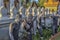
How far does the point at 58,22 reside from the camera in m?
4.00

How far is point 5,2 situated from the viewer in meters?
2.81

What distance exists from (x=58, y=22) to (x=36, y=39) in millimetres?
868

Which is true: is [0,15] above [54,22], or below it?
above

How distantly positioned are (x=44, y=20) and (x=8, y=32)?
124 cm

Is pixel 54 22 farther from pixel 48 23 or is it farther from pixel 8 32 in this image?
pixel 8 32

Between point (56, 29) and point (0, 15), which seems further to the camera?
point (56, 29)

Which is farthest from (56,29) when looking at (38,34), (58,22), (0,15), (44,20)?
(0,15)

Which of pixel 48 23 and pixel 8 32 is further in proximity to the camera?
pixel 48 23

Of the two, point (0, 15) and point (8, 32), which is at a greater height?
point (0, 15)

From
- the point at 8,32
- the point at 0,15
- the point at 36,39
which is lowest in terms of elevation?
the point at 36,39

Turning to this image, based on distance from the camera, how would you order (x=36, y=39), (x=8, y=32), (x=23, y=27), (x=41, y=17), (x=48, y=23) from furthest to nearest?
1. (x=48, y=23)
2. (x=41, y=17)
3. (x=36, y=39)
4. (x=23, y=27)
5. (x=8, y=32)

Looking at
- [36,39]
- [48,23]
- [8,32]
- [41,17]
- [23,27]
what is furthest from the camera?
[48,23]

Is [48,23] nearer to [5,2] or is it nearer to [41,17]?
[41,17]

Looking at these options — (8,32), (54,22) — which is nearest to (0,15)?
(8,32)
